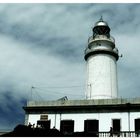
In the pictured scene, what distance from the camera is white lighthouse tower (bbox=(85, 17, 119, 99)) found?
98.3 ft

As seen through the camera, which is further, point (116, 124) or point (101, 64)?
point (101, 64)

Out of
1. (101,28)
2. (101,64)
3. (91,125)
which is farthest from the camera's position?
(101,28)

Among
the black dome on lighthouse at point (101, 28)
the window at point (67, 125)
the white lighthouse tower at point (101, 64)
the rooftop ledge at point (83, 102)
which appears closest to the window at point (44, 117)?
the rooftop ledge at point (83, 102)

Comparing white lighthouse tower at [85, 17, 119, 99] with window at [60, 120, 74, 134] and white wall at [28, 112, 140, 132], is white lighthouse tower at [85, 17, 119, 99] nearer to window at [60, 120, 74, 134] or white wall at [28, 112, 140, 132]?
white wall at [28, 112, 140, 132]

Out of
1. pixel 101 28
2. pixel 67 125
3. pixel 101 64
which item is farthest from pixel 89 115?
pixel 101 28

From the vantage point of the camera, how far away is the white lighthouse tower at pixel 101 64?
30.0m

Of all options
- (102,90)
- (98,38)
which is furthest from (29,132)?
(98,38)

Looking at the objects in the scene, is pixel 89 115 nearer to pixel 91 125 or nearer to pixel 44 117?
pixel 91 125

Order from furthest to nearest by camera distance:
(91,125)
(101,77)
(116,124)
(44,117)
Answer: (101,77), (44,117), (91,125), (116,124)

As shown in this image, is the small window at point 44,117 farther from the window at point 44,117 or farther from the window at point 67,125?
the window at point 67,125

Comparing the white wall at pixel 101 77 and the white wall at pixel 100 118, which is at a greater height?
the white wall at pixel 101 77

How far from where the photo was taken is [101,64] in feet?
103

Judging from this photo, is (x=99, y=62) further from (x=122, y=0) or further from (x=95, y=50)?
(x=122, y=0)

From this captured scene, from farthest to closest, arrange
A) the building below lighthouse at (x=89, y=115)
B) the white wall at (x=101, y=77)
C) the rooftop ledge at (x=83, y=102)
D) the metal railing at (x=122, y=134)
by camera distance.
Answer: the white wall at (x=101, y=77) < the rooftop ledge at (x=83, y=102) < the building below lighthouse at (x=89, y=115) < the metal railing at (x=122, y=134)
